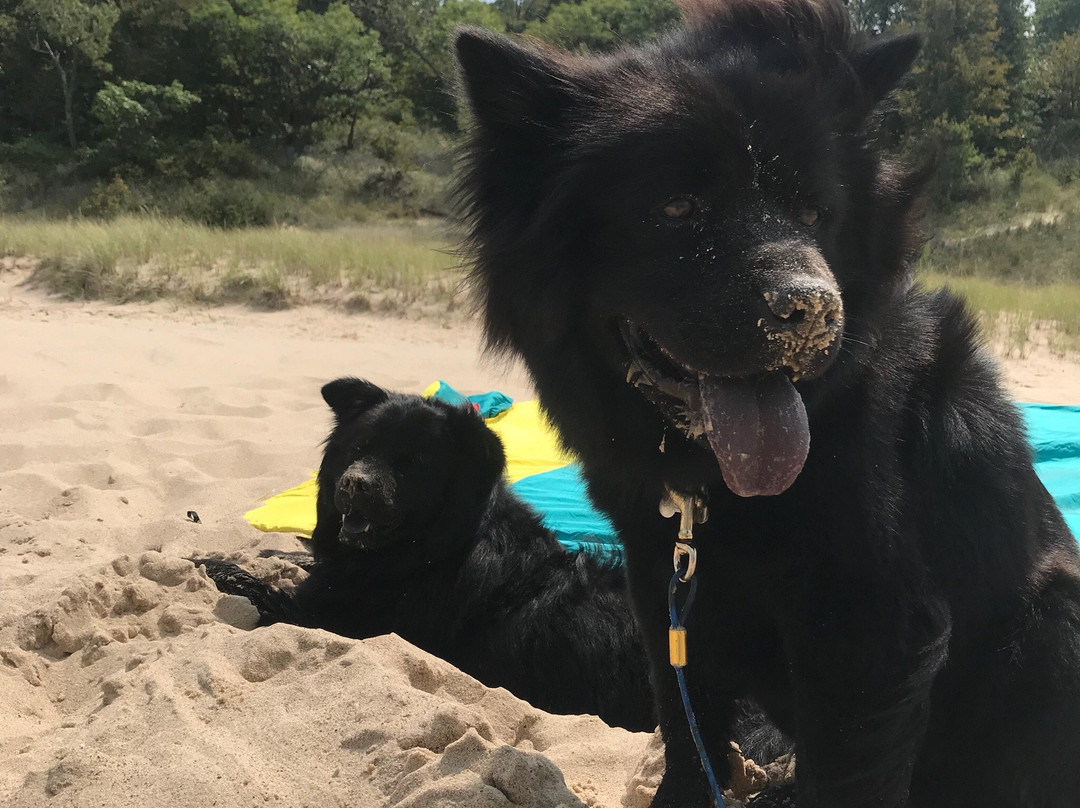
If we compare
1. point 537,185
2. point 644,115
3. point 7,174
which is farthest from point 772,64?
point 7,174

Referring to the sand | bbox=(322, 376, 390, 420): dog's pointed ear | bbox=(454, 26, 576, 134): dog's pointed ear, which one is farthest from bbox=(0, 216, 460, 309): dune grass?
bbox=(454, 26, 576, 134): dog's pointed ear

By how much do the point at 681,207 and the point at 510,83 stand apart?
0.60 m

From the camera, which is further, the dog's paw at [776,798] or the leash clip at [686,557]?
the dog's paw at [776,798]

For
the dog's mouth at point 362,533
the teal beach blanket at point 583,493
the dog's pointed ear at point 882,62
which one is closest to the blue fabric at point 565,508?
the teal beach blanket at point 583,493

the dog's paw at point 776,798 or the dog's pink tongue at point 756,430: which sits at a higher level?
the dog's pink tongue at point 756,430

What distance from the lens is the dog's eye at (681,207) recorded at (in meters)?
2.09

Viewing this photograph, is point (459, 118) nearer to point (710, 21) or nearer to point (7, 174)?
point (710, 21)

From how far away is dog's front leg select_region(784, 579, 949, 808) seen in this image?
1.96 m

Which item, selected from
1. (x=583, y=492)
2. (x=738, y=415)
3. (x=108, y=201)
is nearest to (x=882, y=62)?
(x=738, y=415)

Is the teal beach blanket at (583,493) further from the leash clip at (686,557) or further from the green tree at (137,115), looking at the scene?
the green tree at (137,115)

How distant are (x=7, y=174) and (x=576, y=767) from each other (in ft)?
110

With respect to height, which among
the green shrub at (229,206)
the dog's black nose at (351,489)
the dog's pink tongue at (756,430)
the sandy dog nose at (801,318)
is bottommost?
the green shrub at (229,206)

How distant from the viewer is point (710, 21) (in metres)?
2.48

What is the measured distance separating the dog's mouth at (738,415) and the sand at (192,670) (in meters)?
0.97
